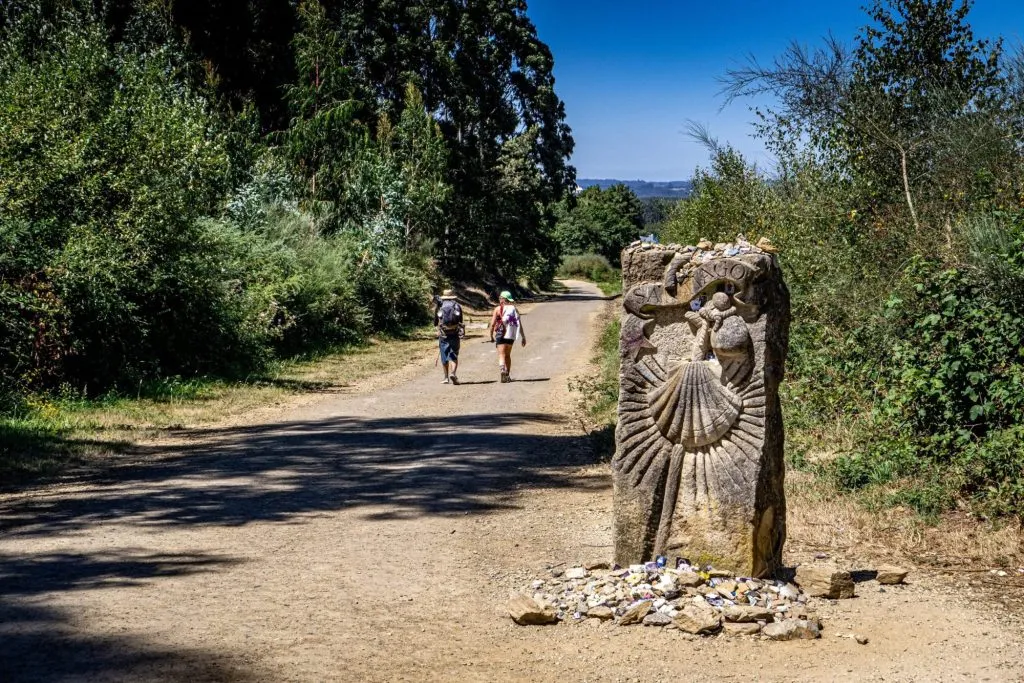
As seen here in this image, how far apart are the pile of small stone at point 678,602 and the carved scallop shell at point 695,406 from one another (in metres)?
0.83

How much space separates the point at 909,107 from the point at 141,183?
11554mm

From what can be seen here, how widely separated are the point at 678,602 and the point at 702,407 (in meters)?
1.21

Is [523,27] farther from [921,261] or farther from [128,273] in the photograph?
[921,261]

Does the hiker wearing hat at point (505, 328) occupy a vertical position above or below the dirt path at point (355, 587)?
above

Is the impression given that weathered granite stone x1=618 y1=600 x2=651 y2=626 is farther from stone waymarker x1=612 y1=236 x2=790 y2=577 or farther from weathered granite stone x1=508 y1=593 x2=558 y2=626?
stone waymarker x1=612 y1=236 x2=790 y2=577

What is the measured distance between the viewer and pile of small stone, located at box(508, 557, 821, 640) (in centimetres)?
590

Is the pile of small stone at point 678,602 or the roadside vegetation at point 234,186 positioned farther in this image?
the roadside vegetation at point 234,186

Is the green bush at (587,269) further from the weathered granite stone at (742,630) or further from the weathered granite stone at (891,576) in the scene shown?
the weathered granite stone at (742,630)

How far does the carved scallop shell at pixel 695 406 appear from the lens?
6.42 m

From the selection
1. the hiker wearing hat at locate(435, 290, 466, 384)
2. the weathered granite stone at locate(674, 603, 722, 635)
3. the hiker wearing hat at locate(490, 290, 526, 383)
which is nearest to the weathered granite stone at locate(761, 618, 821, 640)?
the weathered granite stone at locate(674, 603, 722, 635)

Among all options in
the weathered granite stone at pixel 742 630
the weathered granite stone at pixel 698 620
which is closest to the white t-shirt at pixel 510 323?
the weathered granite stone at pixel 698 620

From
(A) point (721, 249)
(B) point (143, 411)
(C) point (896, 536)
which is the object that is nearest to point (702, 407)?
(A) point (721, 249)

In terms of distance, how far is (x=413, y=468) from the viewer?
1080 centimetres

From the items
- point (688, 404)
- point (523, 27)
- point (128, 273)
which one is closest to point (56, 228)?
point (128, 273)
